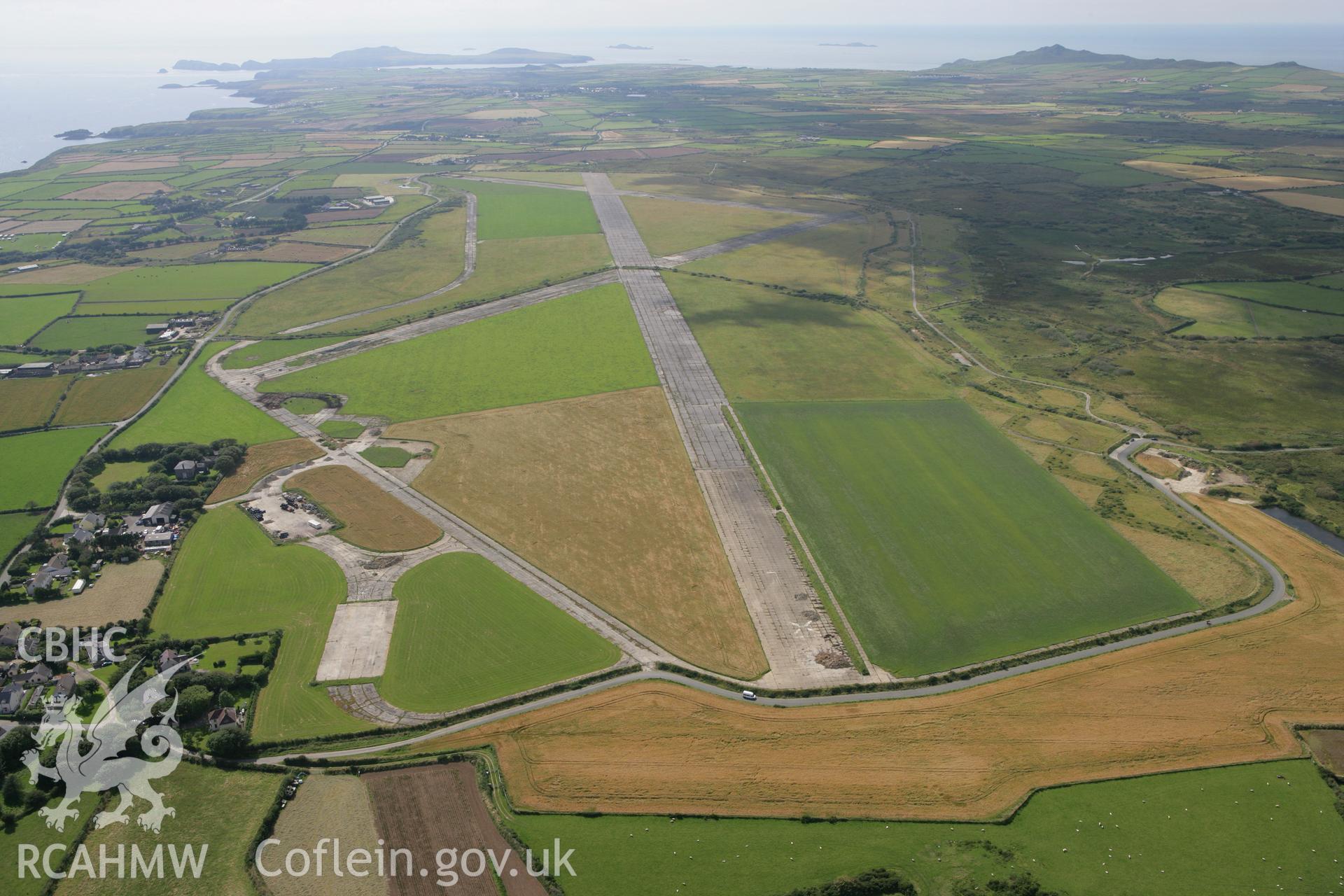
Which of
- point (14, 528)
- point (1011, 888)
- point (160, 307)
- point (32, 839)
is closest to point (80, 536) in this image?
point (14, 528)

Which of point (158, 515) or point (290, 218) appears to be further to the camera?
point (290, 218)

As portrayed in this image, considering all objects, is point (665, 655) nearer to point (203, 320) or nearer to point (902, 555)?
point (902, 555)

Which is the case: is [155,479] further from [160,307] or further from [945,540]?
[945,540]

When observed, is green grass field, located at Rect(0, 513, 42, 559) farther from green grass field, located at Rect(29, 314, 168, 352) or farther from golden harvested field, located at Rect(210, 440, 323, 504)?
green grass field, located at Rect(29, 314, 168, 352)

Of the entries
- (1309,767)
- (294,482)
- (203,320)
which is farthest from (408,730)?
(203,320)

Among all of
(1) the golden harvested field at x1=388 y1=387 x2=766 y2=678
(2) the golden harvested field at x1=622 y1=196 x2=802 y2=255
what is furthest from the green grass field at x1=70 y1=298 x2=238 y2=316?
(2) the golden harvested field at x1=622 y1=196 x2=802 y2=255

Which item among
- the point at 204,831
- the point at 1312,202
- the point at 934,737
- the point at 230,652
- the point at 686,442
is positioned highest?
the point at 1312,202

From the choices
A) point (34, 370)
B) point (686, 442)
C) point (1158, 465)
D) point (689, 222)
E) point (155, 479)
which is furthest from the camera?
point (689, 222)
